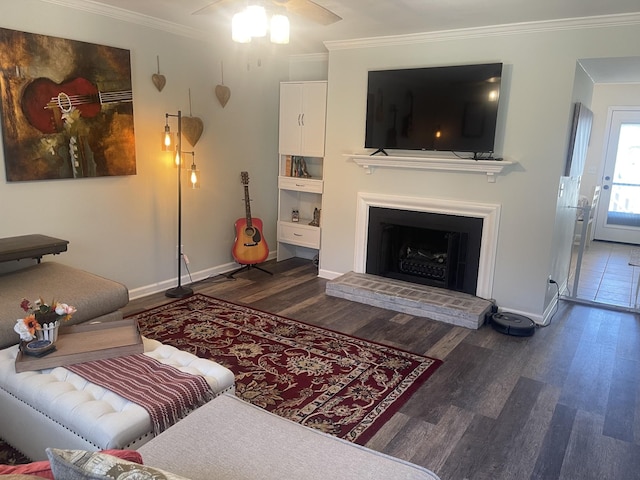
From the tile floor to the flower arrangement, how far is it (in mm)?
4577

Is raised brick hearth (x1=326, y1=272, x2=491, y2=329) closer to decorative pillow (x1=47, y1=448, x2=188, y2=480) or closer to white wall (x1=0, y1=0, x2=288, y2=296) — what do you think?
white wall (x1=0, y1=0, x2=288, y2=296)

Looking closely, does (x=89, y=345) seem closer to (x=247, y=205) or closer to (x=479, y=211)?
(x=247, y=205)

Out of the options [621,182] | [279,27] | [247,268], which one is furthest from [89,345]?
[621,182]

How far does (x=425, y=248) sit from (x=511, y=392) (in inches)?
79.7

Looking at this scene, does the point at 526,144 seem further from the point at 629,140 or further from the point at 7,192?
the point at 629,140

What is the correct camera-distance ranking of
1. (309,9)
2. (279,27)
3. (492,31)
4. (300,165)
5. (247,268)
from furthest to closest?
(300,165) < (247,268) < (492,31) < (309,9) < (279,27)

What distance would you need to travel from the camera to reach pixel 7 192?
131 inches

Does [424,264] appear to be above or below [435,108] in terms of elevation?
below

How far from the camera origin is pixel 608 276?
559 cm

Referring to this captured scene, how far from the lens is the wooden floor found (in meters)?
2.27

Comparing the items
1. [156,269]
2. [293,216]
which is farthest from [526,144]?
[156,269]

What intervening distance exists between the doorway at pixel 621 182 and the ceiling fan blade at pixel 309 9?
621 centimetres

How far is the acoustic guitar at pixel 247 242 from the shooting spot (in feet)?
16.5

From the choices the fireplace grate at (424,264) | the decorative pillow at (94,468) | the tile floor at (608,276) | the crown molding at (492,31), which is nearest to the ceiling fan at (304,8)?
the crown molding at (492,31)
